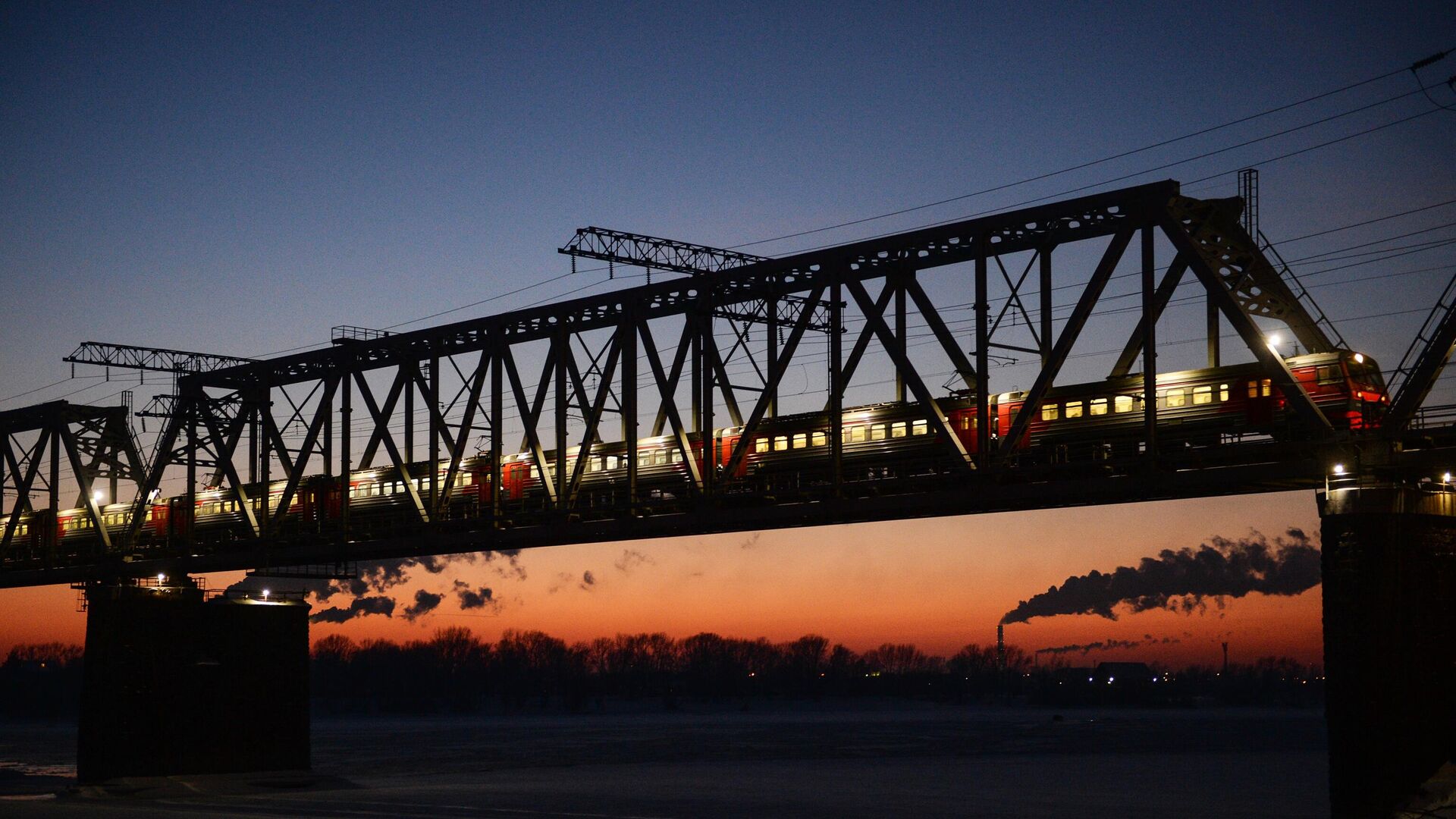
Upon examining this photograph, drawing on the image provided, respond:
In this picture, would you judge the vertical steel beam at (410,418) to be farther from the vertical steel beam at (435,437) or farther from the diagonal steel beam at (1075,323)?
the diagonal steel beam at (1075,323)

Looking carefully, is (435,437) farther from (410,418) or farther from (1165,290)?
(1165,290)

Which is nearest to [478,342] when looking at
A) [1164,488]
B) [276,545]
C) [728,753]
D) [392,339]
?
[392,339]

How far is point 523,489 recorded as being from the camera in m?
61.3

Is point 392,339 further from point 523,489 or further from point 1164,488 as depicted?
point 1164,488

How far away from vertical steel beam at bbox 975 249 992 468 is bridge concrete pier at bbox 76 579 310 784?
36156mm

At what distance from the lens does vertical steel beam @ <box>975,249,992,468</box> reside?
42.2 m

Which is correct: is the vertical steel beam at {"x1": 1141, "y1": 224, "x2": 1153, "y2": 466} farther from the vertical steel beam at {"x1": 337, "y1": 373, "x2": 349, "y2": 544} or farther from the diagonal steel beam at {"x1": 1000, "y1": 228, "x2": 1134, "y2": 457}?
the vertical steel beam at {"x1": 337, "y1": 373, "x2": 349, "y2": 544}

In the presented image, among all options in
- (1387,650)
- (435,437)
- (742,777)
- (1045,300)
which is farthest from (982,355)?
(742,777)

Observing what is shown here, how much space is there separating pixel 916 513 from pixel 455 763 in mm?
48566

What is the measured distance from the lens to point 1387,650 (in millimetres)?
33844

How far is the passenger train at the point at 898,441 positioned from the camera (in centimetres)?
4138

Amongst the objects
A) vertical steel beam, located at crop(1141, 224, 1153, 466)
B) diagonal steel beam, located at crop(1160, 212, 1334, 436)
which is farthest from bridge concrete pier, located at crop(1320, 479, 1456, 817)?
vertical steel beam, located at crop(1141, 224, 1153, 466)

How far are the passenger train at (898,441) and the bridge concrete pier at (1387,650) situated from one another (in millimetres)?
3578

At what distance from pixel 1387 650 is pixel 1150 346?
1003 centimetres
